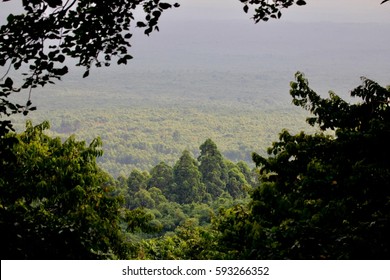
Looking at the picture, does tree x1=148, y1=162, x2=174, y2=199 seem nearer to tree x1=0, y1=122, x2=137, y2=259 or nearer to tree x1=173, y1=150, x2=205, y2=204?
tree x1=173, y1=150, x2=205, y2=204

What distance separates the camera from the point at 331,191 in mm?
6770

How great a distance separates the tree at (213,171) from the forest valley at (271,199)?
95.5ft

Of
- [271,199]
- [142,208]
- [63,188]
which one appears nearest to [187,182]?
[142,208]

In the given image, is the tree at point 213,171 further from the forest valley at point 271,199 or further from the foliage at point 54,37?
the foliage at point 54,37

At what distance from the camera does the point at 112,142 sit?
16112cm

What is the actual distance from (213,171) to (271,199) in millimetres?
39220

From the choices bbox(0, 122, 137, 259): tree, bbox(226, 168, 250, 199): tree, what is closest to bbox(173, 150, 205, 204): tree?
bbox(226, 168, 250, 199): tree

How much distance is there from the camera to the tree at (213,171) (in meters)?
48.8

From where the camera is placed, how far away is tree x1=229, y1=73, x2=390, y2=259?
417 centimetres

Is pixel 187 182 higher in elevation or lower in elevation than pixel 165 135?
higher

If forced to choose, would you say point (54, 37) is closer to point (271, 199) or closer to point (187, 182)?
point (271, 199)

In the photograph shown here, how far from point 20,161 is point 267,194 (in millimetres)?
5420

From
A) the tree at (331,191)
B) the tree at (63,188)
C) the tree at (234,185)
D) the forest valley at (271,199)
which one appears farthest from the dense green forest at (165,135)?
the tree at (331,191)
